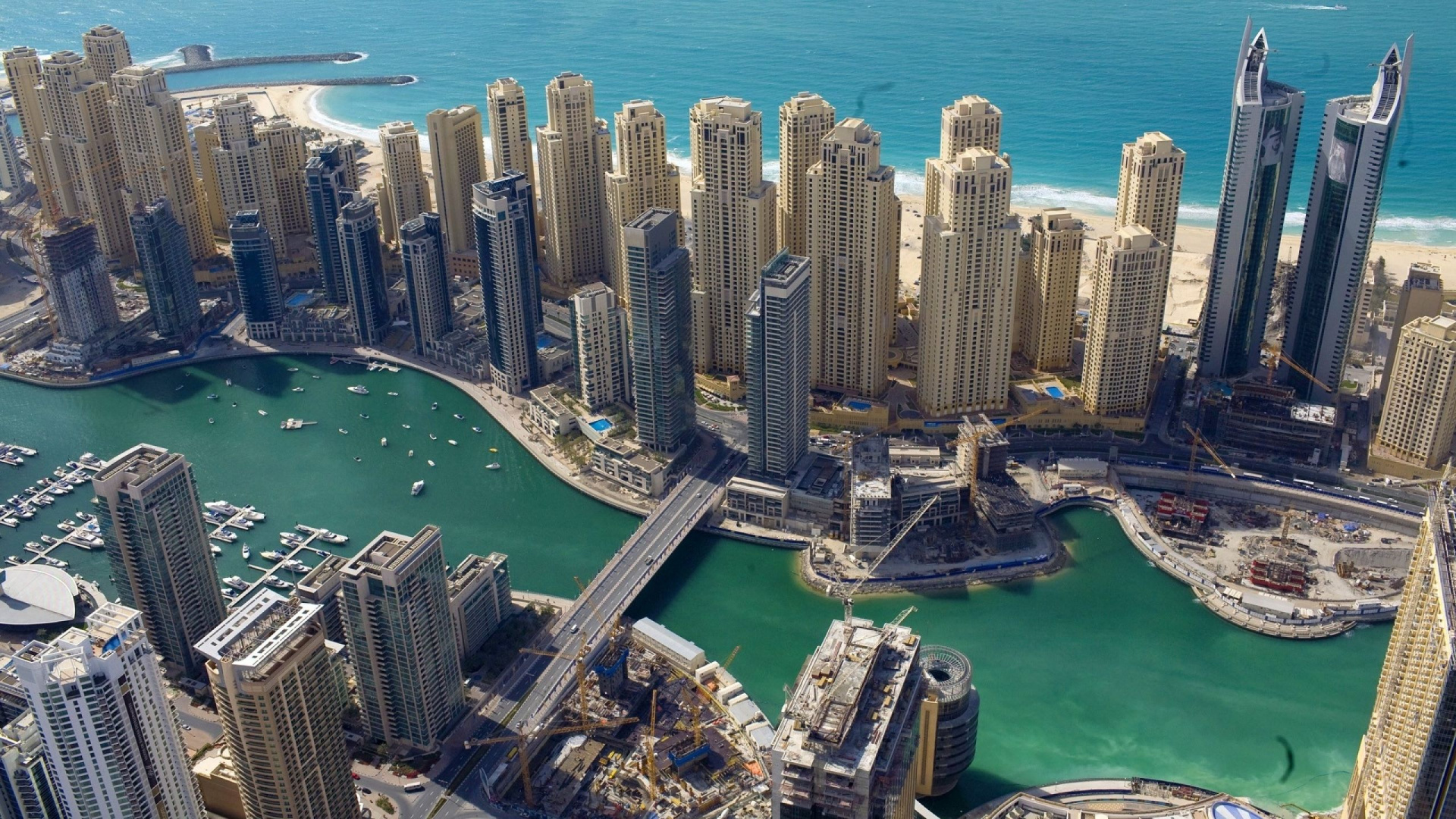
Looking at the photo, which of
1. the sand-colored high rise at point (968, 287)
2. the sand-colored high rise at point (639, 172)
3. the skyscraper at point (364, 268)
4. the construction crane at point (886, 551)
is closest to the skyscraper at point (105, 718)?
the construction crane at point (886, 551)

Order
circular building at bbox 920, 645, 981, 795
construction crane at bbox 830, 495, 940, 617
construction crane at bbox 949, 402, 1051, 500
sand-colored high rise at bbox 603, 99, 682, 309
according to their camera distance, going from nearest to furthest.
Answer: circular building at bbox 920, 645, 981, 795 < construction crane at bbox 830, 495, 940, 617 < construction crane at bbox 949, 402, 1051, 500 < sand-colored high rise at bbox 603, 99, 682, 309

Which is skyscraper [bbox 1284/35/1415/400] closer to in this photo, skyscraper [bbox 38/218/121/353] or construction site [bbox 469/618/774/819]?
construction site [bbox 469/618/774/819]

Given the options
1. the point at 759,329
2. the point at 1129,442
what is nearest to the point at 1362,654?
the point at 1129,442

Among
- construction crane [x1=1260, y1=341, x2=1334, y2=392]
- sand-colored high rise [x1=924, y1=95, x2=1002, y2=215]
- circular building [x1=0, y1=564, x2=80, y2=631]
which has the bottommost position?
circular building [x1=0, y1=564, x2=80, y2=631]

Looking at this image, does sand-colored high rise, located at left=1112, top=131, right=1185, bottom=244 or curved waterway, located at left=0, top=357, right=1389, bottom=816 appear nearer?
curved waterway, located at left=0, top=357, right=1389, bottom=816

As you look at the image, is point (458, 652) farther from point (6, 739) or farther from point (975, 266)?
point (975, 266)

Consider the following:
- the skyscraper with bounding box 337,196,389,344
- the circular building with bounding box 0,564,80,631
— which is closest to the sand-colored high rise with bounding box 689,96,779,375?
the skyscraper with bounding box 337,196,389,344
